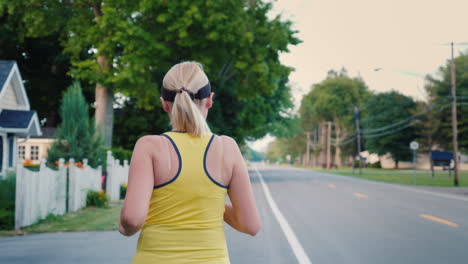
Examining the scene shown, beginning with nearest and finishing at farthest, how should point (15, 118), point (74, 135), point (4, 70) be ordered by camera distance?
point (74, 135) < point (15, 118) < point (4, 70)

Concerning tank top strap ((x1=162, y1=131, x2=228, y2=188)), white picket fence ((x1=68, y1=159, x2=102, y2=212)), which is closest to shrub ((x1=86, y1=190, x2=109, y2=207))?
white picket fence ((x1=68, y1=159, x2=102, y2=212))

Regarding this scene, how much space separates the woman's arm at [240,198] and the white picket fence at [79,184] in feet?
36.8

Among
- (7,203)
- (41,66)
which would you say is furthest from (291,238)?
(41,66)

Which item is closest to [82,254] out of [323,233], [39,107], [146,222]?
[323,233]

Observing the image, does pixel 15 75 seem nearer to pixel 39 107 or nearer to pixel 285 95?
pixel 39 107

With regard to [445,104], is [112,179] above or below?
below

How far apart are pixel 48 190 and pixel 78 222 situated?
1.00 metres

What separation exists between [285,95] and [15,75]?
2049 cm

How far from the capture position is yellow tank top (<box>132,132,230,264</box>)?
2.14m

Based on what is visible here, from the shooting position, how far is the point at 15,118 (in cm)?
2120

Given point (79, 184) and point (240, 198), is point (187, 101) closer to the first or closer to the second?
point (240, 198)

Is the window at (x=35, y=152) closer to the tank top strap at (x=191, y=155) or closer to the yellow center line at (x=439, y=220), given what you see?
the yellow center line at (x=439, y=220)

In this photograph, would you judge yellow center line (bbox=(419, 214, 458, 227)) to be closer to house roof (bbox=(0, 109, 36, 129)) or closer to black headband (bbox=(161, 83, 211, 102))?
black headband (bbox=(161, 83, 211, 102))

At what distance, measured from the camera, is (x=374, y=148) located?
8394 centimetres
